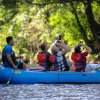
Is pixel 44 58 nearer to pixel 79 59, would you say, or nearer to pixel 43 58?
pixel 43 58

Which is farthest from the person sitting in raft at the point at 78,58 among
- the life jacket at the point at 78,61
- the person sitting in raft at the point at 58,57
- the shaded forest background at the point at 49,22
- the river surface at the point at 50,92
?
the shaded forest background at the point at 49,22

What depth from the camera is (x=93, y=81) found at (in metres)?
14.7

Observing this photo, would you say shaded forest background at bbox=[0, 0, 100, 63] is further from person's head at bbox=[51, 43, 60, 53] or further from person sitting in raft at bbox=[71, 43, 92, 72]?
person's head at bbox=[51, 43, 60, 53]

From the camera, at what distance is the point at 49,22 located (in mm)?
35562

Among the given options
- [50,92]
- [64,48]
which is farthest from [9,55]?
[50,92]

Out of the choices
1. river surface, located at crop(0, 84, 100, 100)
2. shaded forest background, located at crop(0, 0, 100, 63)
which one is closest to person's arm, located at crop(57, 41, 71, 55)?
river surface, located at crop(0, 84, 100, 100)

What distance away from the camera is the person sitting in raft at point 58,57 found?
47.0 feet

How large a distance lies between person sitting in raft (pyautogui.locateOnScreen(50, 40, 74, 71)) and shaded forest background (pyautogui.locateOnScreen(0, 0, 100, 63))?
12.0 metres

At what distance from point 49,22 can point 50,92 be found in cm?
2354

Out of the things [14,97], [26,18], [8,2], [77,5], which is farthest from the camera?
[26,18]

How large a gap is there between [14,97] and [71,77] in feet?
11.8

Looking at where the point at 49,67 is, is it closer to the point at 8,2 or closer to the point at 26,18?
the point at 8,2

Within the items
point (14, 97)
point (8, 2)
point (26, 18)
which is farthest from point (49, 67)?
point (26, 18)

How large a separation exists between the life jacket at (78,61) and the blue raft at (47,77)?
0.47 meters
